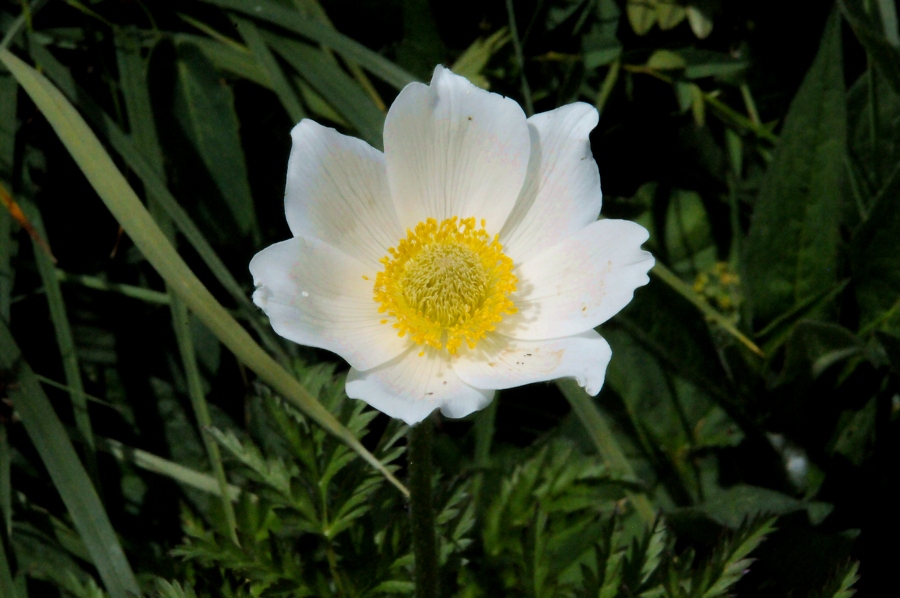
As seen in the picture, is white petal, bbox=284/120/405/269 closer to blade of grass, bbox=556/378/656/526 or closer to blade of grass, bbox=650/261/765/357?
blade of grass, bbox=556/378/656/526

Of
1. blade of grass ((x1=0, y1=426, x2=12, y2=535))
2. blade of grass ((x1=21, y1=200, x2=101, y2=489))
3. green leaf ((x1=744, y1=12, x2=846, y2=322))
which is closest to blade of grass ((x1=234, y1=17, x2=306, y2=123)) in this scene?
blade of grass ((x1=21, y1=200, x2=101, y2=489))

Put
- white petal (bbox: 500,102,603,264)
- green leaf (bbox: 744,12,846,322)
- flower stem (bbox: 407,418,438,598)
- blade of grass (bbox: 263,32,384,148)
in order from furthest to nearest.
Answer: green leaf (bbox: 744,12,846,322), blade of grass (bbox: 263,32,384,148), white petal (bbox: 500,102,603,264), flower stem (bbox: 407,418,438,598)

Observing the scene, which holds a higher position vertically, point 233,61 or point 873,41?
point 233,61

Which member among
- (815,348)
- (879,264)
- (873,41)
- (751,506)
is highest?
(873,41)

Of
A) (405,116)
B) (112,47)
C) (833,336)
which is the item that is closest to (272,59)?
Answer: (112,47)

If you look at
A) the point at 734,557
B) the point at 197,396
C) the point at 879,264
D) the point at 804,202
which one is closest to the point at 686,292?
the point at 804,202

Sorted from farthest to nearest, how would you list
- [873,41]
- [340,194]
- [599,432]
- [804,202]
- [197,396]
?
[804,202] < [873,41] < [599,432] < [197,396] < [340,194]

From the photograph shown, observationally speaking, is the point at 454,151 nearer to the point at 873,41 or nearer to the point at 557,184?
the point at 557,184

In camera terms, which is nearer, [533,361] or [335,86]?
[533,361]
